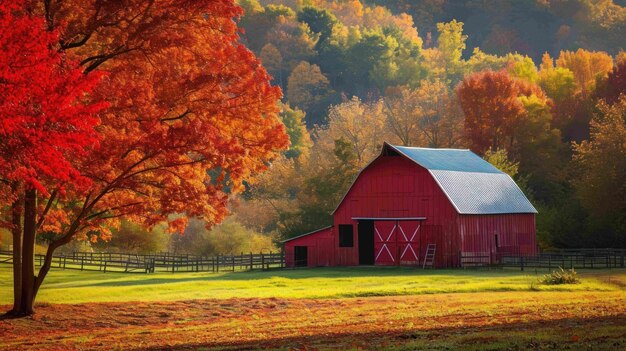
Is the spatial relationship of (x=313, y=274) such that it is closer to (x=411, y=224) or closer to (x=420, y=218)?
(x=411, y=224)

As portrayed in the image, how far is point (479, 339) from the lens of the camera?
1811cm

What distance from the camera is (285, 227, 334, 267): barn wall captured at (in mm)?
62312

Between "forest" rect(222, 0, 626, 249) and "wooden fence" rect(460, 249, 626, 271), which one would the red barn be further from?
"forest" rect(222, 0, 626, 249)

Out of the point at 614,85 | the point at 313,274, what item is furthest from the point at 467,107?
the point at 313,274

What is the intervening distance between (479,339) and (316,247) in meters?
45.0

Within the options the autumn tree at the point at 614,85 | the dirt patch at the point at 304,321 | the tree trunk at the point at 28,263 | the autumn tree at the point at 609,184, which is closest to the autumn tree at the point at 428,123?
the autumn tree at the point at 614,85

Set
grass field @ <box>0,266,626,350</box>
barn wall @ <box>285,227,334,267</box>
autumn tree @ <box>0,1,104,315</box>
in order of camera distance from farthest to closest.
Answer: barn wall @ <box>285,227,334,267</box>, grass field @ <box>0,266,626,350</box>, autumn tree @ <box>0,1,104,315</box>

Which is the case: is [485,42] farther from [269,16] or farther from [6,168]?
[6,168]

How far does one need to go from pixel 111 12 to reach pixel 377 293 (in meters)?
16.9

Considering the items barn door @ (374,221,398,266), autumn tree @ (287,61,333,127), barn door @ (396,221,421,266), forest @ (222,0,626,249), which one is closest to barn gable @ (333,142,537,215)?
barn door @ (396,221,421,266)

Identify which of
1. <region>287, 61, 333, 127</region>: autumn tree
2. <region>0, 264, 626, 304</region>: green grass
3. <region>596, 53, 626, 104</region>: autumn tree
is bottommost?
<region>0, 264, 626, 304</region>: green grass

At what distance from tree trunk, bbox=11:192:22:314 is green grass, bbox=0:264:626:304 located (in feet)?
18.1

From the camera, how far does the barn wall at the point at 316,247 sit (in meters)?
62.3

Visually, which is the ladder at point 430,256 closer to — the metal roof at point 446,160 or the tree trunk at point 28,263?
the metal roof at point 446,160
